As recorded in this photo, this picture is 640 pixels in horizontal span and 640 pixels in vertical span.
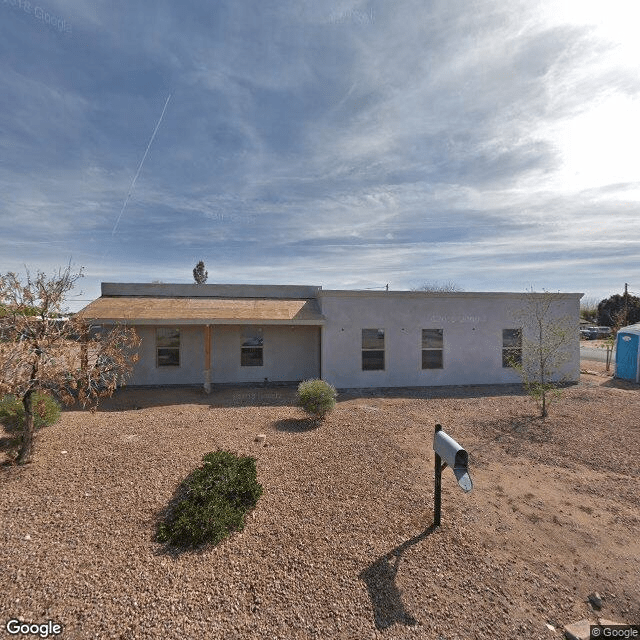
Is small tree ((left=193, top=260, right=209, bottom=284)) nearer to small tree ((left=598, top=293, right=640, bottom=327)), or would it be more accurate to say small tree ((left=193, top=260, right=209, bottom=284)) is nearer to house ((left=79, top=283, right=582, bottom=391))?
house ((left=79, top=283, right=582, bottom=391))

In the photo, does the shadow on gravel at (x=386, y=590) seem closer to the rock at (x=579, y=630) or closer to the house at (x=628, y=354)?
the rock at (x=579, y=630)

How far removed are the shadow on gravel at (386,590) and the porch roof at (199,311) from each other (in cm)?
940

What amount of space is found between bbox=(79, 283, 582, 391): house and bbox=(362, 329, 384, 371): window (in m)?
0.04

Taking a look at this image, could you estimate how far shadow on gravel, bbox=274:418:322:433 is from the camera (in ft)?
29.9

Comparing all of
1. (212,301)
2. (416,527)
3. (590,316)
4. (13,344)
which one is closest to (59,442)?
(13,344)

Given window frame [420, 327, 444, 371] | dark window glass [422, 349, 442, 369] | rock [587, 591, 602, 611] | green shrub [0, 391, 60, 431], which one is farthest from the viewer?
dark window glass [422, 349, 442, 369]

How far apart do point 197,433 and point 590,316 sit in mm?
60886

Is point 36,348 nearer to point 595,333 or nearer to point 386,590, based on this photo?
point 386,590

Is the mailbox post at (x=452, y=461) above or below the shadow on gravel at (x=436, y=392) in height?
above

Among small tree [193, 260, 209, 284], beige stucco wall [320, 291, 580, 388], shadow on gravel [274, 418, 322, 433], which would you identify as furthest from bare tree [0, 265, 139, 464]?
small tree [193, 260, 209, 284]

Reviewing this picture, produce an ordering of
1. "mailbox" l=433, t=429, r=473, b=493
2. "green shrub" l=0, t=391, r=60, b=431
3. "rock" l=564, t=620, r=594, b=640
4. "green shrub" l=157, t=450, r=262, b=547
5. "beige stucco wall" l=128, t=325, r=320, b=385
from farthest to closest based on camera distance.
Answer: "beige stucco wall" l=128, t=325, r=320, b=385 → "green shrub" l=0, t=391, r=60, b=431 → "green shrub" l=157, t=450, r=262, b=547 → "mailbox" l=433, t=429, r=473, b=493 → "rock" l=564, t=620, r=594, b=640

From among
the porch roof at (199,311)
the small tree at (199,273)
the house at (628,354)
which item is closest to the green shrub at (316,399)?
the porch roof at (199,311)

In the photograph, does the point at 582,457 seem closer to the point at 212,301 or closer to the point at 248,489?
the point at 248,489

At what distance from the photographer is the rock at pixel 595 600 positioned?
390 centimetres
